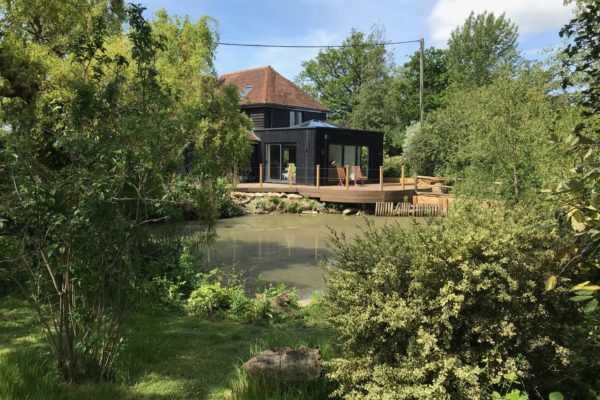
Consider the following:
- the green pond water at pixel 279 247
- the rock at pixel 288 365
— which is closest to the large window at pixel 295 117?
the green pond water at pixel 279 247

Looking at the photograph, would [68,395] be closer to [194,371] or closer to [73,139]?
[194,371]

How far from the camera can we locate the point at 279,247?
1313 cm

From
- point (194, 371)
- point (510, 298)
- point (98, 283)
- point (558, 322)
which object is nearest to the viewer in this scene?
point (510, 298)

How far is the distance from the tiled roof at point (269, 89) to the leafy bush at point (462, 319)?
26.9 metres

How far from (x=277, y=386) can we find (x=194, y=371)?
1.19 m

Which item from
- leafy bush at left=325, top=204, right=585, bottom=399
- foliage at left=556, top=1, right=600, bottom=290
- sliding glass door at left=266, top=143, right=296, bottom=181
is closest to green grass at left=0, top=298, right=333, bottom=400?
leafy bush at left=325, top=204, right=585, bottom=399

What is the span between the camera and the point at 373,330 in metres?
2.62

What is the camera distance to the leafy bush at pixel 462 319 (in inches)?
93.6

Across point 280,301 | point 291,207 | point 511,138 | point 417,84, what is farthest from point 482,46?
point 280,301

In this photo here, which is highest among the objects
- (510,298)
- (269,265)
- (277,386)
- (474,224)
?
(474,224)

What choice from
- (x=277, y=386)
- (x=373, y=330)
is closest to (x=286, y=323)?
(x=277, y=386)

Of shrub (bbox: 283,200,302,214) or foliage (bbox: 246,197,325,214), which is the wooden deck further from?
shrub (bbox: 283,200,302,214)

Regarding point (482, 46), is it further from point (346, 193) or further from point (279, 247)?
point (279, 247)

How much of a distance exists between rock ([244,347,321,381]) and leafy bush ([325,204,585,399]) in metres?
0.45
